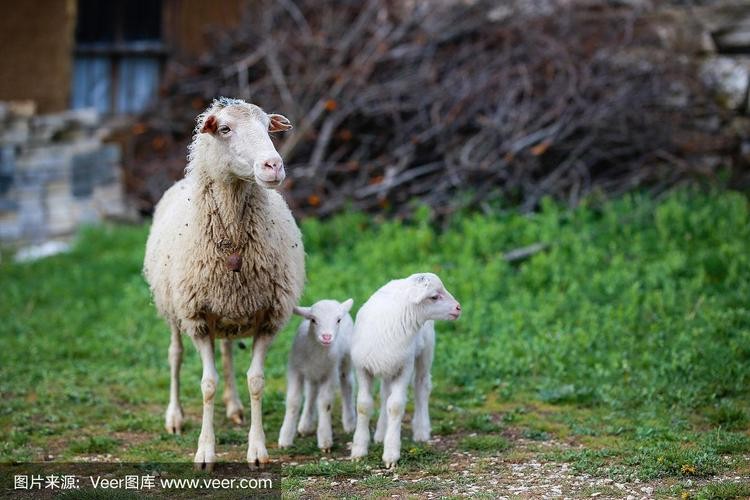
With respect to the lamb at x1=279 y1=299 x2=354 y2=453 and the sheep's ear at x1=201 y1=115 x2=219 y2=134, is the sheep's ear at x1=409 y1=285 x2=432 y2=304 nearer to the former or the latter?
the lamb at x1=279 y1=299 x2=354 y2=453

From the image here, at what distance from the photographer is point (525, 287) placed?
960 cm

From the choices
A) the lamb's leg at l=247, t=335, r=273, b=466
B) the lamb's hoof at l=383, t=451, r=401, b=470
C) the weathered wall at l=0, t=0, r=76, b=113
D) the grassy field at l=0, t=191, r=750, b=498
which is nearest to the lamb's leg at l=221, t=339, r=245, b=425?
the grassy field at l=0, t=191, r=750, b=498

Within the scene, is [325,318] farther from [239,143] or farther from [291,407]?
[239,143]

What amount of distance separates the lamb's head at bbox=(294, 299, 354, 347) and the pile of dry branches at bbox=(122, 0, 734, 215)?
489 cm

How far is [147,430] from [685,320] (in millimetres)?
4294

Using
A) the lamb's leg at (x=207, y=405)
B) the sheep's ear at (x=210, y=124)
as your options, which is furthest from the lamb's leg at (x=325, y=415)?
the sheep's ear at (x=210, y=124)

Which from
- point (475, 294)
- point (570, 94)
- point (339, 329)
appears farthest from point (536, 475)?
point (570, 94)

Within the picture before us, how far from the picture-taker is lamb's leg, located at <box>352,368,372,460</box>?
6.32 m

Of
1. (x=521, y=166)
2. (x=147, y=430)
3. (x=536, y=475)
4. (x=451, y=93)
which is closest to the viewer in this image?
(x=536, y=475)

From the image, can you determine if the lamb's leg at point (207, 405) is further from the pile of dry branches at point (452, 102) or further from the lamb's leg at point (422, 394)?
the pile of dry branches at point (452, 102)

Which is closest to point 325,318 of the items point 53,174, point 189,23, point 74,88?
point 53,174

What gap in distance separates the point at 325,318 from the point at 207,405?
34.8 inches

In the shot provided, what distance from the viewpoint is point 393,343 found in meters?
6.27

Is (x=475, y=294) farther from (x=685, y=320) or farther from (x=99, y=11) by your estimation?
(x=99, y=11)
